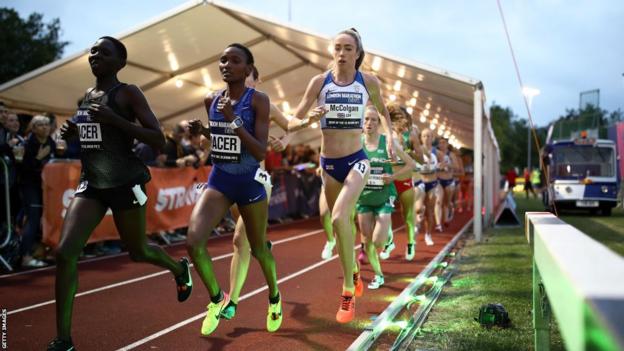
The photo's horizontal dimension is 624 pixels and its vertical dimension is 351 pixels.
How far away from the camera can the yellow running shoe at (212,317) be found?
4602 millimetres

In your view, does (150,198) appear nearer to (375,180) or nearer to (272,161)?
(375,180)

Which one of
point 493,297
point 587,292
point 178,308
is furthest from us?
point 493,297

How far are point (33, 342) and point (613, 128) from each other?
4.60m

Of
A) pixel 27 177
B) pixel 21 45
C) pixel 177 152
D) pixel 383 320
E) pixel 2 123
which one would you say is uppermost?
pixel 21 45

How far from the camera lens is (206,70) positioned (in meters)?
16.8

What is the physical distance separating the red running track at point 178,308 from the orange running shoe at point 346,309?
0.18 meters

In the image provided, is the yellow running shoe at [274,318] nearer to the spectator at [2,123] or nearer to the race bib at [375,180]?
the race bib at [375,180]

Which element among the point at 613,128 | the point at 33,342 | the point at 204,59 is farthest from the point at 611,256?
the point at 204,59

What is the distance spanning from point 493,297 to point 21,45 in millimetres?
45903

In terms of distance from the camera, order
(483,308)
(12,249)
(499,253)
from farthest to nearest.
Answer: (499,253)
(12,249)
(483,308)

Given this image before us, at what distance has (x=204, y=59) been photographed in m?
16.0

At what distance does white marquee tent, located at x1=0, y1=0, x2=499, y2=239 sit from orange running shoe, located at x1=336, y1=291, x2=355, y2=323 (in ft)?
27.8

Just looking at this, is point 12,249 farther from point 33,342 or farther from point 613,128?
point 613,128

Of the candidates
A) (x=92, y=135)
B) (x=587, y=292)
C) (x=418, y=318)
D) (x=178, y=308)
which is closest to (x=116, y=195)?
(x=92, y=135)
